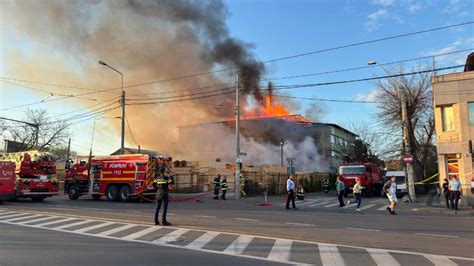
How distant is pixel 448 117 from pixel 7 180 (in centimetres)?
2242

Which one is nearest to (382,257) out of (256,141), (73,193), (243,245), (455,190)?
(243,245)

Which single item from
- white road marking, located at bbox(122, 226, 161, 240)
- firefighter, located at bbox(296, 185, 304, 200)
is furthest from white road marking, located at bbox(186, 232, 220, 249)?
firefighter, located at bbox(296, 185, 304, 200)

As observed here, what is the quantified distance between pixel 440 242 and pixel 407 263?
9.27 feet

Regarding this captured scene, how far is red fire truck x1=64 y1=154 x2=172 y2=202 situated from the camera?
22.3 meters

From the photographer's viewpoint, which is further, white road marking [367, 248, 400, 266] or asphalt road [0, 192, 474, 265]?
asphalt road [0, 192, 474, 265]

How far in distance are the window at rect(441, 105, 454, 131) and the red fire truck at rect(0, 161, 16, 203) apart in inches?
869

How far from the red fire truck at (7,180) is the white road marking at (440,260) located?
1892 centimetres

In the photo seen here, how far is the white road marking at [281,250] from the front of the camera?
6.91 meters

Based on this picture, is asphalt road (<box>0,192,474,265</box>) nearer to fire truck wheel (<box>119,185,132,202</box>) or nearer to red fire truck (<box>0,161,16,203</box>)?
red fire truck (<box>0,161,16,203</box>)

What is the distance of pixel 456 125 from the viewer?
2031 centimetres

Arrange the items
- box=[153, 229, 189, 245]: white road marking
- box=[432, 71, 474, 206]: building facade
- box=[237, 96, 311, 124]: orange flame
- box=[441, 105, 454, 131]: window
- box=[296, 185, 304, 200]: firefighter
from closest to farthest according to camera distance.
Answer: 1. box=[153, 229, 189, 245]: white road marking
2. box=[432, 71, 474, 206]: building facade
3. box=[441, 105, 454, 131]: window
4. box=[296, 185, 304, 200]: firefighter
5. box=[237, 96, 311, 124]: orange flame

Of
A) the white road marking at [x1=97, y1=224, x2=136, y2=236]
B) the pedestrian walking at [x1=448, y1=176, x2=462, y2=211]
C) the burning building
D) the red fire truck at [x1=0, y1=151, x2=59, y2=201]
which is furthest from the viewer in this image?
the burning building

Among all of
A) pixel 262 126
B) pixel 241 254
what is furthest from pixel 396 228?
pixel 262 126

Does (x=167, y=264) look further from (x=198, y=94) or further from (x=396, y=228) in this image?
(x=198, y=94)
